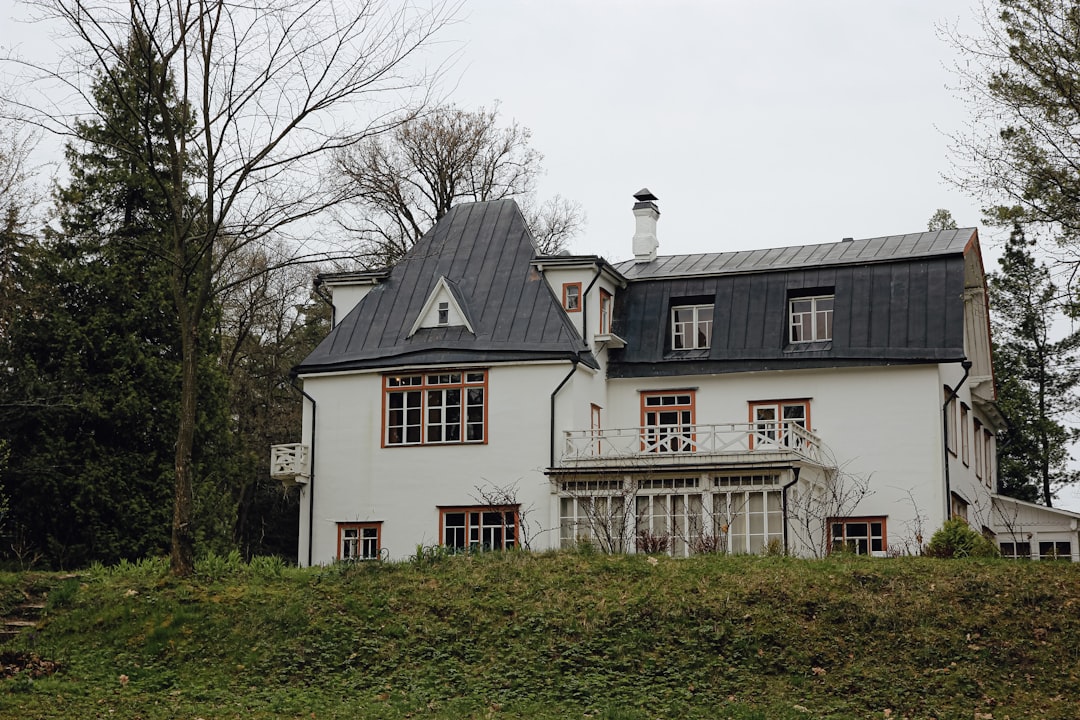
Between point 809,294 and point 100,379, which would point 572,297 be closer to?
point 809,294

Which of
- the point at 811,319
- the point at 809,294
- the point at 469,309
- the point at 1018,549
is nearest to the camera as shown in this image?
the point at 469,309

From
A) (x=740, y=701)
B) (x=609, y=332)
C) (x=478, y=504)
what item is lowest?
(x=740, y=701)

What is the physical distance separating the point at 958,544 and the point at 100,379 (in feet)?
59.2

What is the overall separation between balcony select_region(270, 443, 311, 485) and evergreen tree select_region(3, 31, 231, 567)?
2996 millimetres

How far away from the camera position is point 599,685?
1333 centimetres

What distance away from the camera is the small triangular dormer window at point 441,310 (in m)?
25.9

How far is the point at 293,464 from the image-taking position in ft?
83.6

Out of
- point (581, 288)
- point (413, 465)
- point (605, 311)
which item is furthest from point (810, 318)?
point (413, 465)

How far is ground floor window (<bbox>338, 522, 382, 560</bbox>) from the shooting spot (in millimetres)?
24984

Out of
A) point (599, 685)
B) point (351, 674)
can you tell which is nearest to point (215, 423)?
point (351, 674)

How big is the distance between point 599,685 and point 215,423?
60.1 ft

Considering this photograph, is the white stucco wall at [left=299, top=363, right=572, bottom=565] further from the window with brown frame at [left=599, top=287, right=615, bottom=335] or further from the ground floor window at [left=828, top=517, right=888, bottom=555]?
the ground floor window at [left=828, top=517, right=888, bottom=555]

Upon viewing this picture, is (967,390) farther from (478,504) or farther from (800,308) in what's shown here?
(478,504)

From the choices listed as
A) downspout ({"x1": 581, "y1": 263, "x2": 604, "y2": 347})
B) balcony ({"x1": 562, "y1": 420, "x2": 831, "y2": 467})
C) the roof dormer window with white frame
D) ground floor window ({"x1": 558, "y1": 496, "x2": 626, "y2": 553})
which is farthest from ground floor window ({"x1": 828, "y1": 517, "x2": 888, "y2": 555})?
downspout ({"x1": 581, "y1": 263, "x2": 604, "y2": 347})
